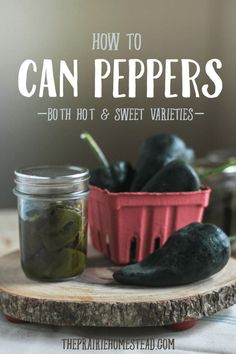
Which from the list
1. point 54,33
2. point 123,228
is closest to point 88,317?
point 123,228

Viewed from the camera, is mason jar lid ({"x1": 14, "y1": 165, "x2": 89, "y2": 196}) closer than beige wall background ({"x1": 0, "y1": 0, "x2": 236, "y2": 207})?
Yes

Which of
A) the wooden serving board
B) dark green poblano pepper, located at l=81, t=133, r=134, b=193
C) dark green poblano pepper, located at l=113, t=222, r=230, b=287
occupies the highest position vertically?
dark green poblano pepper, located at l=81, t=133, r=134, b=193

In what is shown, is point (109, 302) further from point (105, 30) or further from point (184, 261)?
point (105, 30)

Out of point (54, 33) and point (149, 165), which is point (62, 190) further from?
point (54, 33)

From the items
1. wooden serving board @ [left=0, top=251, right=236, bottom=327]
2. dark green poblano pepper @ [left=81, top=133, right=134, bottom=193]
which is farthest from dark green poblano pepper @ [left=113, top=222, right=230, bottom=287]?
dark green poblano pepper @ [left=81, top=133, right=134, bottom=193]

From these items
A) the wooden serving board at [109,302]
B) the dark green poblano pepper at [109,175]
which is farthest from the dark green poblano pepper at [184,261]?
the dark green poblano pepper at [109,175]

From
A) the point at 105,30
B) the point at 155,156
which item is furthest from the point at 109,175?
the point at 105,30

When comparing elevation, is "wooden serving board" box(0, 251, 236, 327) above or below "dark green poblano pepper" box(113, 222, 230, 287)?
below

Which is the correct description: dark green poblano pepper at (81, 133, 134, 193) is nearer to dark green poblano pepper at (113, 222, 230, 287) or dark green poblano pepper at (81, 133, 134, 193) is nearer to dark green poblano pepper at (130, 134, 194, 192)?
dark green poblano pepper at (130, 134, 194, 192)
